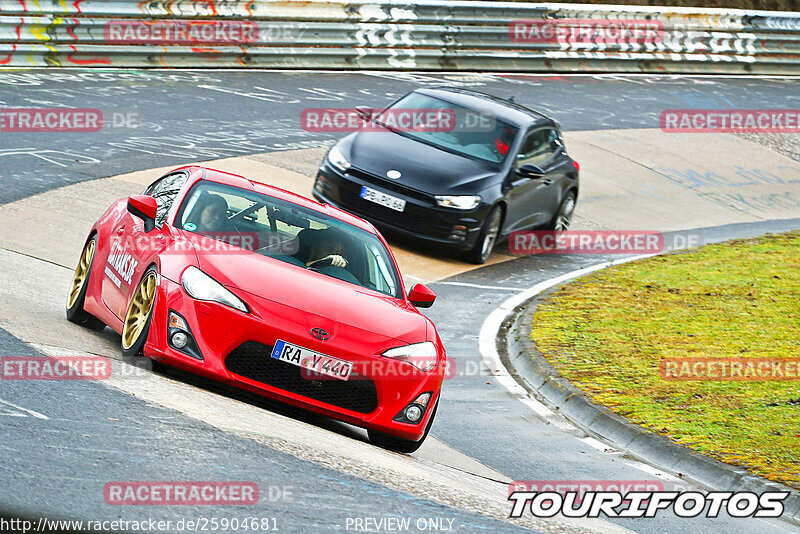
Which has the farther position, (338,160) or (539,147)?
(539,147)

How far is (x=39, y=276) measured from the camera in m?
10.3

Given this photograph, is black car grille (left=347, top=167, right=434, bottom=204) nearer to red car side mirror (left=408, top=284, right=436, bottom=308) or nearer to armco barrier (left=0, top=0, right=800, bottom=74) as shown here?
red car side mirror (left=408, top=284, right=436, bottom=308)

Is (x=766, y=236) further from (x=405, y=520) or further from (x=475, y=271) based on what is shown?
(x=405, y=520)

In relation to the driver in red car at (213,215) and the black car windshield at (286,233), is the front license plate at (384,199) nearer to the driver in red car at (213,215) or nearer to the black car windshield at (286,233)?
the black car windshield at (286,233)

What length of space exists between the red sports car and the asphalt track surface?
0.74 m

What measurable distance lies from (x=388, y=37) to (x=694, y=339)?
44.7 ft

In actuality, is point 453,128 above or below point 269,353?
below

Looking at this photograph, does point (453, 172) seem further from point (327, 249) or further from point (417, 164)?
point (327, 249)

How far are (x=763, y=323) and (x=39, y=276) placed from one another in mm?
7508

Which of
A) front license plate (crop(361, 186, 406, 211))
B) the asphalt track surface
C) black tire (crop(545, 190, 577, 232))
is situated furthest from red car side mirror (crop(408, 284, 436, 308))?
black tire (crop(545, 190, 577, 232))

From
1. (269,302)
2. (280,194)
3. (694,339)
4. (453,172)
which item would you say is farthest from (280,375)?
(453,172)

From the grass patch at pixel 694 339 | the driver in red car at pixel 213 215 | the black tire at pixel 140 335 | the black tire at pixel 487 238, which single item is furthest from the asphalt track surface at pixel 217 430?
the driver in red car at pixel 213 215

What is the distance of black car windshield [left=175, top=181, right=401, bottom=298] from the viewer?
812 centimetres

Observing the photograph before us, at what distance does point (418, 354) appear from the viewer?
753 cm
